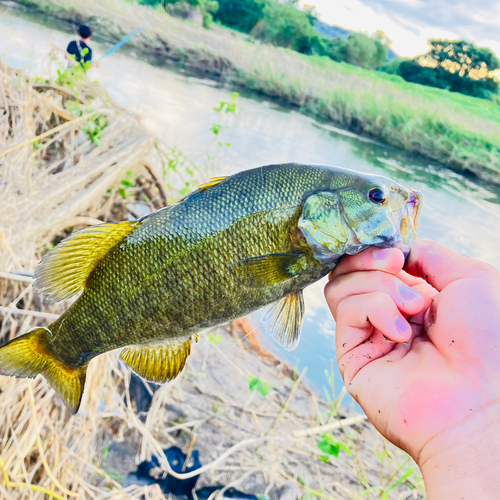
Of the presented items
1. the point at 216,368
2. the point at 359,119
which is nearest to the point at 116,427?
the point at 216,368

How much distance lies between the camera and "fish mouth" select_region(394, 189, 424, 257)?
141cm

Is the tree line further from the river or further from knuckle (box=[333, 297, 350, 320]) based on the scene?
knuckle (box=[333, 297, 350, 320])

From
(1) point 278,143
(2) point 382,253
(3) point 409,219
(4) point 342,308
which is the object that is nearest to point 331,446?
(4) point 342,308

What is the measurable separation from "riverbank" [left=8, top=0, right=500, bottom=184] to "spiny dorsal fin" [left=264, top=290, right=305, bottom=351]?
41.7 feet

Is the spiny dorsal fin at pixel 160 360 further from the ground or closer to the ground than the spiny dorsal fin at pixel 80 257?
closer to the ground

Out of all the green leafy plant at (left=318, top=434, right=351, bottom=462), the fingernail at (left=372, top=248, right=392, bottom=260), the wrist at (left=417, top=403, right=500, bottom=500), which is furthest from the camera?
the green leafy plant at (left=318, top=434, right=351, bottom=462)

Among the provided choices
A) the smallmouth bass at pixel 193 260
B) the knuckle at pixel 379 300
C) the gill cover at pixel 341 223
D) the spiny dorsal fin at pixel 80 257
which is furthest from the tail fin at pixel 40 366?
the knuckle at pixel 379 300

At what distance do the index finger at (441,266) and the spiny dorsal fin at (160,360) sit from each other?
962 mm

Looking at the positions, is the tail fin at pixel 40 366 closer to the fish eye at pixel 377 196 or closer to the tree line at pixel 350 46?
the fish eye at pixel 377 196

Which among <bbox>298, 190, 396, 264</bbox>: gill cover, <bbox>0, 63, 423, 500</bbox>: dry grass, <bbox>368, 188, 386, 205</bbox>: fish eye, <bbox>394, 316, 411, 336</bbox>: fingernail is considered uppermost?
<bbox>368, 188, 386, 205</bbox>: fish eye

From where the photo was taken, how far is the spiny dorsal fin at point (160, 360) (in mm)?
1414

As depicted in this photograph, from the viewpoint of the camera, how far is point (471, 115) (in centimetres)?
1558

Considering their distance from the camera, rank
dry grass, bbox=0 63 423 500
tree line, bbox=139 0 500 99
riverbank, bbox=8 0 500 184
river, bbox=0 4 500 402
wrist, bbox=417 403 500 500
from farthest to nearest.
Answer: tree line, bbox=139 0 500 99 → riverbank, bbox=8 0 500 184 → river, bbox=0 4 500 402 → dry grass, bbox=0 63 423 500 → wrist, bbox=417 403 500 500

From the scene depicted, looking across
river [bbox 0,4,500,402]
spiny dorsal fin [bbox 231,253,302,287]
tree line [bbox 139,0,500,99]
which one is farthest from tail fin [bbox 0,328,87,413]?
tree line [bbox 139,0,500,99]
